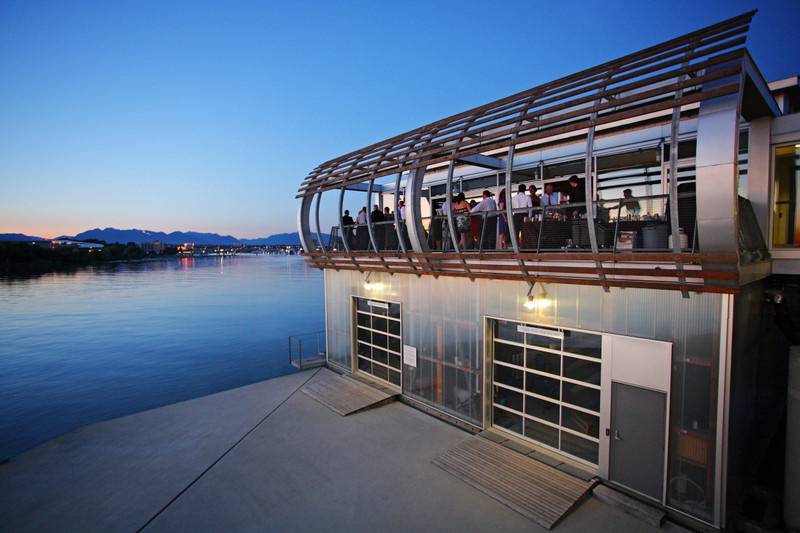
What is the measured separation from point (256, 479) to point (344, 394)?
4537 mm

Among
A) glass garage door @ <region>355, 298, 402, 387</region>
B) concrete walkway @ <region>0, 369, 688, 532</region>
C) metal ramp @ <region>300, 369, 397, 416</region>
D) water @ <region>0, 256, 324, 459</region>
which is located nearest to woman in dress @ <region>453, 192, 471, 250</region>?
glass garage door @ <region>355, 298, 402, 387</region>

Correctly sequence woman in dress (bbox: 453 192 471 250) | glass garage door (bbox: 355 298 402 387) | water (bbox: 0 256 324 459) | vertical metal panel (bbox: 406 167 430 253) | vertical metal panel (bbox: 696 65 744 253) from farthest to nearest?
→ 1. water (bbox: 0 256 324 459)
2. glass garage door (bbox: 355 298 402 387)
3. vertical metal panel (bbox: 406 167 430 253)
4. woman in dress (bbox: 453 192 471 250)
5. vertical metal panel (bbox: 696 65 744 253)

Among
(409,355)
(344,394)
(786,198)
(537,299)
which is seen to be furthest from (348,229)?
(786,198)

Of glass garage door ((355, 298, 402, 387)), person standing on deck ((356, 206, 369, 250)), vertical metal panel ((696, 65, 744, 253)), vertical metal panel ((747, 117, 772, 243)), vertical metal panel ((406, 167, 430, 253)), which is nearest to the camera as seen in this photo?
vertical metal panel ((696, 65, 744, 253))

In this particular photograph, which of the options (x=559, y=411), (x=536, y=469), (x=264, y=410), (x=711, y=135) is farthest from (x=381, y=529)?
(x=711, y=135)

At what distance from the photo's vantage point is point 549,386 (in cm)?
895

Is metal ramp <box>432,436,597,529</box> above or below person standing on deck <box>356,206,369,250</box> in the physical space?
below

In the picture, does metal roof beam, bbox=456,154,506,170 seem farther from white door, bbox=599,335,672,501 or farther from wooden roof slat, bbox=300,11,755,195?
white door, bbox=599,335,672,501

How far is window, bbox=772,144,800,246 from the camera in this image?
7.27 m

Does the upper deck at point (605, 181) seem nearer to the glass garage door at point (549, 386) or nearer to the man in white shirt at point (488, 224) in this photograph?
the man in white shirt at point (488, 224)

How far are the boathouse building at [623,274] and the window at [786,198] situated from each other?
3 cm

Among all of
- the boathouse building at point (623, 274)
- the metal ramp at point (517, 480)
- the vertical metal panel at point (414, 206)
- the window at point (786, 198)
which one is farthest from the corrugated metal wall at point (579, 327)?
the window at point (786, 198)

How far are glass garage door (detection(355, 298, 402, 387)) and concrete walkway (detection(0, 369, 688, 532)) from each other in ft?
6.05

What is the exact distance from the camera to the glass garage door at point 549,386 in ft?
26.5
